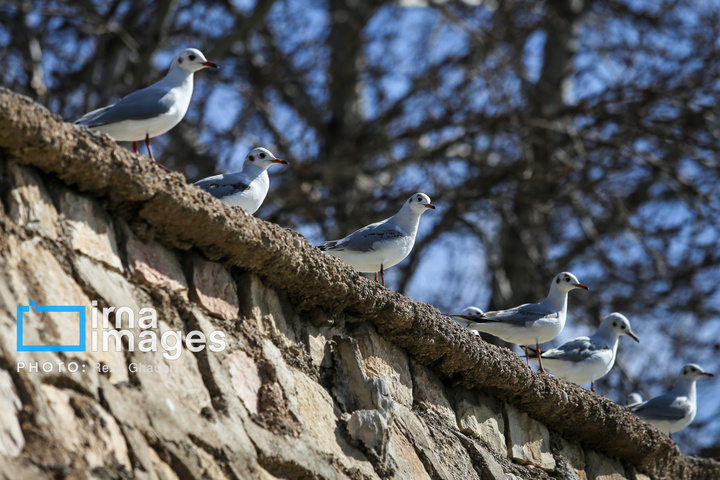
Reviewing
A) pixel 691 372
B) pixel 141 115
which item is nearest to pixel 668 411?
pixel 691 372

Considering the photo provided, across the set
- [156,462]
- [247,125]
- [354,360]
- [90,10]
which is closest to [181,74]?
[354,360]

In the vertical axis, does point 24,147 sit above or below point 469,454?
below

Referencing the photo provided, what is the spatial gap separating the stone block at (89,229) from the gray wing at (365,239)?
250 centimetres

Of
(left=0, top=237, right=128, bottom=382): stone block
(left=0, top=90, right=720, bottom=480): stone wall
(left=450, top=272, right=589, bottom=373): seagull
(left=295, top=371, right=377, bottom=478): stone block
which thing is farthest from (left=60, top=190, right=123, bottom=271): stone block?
(left=450, top=272, right=589, bottom=373): seagull

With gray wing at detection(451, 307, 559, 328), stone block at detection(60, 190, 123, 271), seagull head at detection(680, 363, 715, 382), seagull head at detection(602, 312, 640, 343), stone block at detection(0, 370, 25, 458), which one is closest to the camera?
stone block at detection(0, 370, 25, 458)

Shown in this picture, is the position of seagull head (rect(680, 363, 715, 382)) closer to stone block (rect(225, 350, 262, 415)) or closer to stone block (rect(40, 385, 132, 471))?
stone block (rect(225, 350, 262, 415))

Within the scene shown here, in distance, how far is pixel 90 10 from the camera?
11094mm

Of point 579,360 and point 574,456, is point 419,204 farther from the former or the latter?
point 574,456

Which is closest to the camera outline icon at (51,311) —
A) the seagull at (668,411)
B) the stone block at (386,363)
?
the stone block at (386,363)

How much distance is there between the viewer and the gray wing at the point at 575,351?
7328 mm

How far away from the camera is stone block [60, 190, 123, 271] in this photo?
11.4ft

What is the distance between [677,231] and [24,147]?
32.1 ft

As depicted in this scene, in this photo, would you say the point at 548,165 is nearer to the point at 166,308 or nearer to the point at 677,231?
the point at 677,231

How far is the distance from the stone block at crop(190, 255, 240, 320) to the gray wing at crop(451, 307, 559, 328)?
2.87 meters
